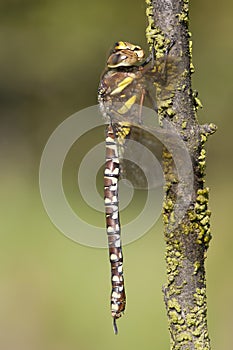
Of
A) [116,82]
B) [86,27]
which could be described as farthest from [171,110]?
[86,27]

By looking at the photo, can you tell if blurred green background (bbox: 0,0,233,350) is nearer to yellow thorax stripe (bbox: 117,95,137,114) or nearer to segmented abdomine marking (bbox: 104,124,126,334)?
segmented abdomine marking (bbox: 104,124,126,334)

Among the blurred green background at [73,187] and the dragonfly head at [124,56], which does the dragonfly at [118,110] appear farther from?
the blurred green background at [73,187]

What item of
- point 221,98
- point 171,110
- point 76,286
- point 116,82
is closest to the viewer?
point 171,110

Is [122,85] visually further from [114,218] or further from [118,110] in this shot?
[114,218]

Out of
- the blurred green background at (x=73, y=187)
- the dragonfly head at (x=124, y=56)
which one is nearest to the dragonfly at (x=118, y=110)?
the dragonfly head at (x=124, y=56)

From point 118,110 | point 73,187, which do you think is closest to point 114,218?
point 118,110

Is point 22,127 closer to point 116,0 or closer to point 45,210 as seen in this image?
point 45,210
